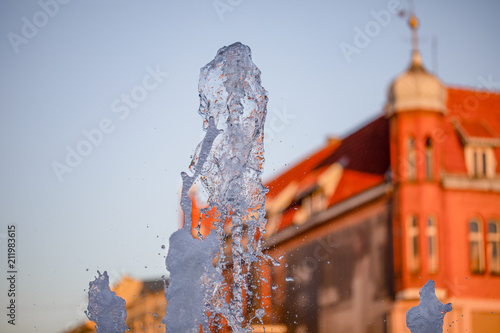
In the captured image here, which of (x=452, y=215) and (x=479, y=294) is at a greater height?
(x=452, y=215)

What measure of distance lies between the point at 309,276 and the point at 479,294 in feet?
26.8

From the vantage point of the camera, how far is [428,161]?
75.8ft

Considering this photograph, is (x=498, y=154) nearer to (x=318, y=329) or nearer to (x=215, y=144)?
(x=318, y=329)

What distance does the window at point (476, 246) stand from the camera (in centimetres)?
2208

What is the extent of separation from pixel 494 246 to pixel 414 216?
98.6 inches

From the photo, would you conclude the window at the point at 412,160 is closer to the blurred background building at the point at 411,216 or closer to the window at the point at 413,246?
the blurred background building at the point at 411,216

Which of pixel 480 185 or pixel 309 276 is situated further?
pixel 309 276

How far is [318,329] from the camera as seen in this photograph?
27.4 metres

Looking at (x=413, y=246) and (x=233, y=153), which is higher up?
(x=413, y=246)

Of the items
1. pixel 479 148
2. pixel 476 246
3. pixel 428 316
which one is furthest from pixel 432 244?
pixel 428 316

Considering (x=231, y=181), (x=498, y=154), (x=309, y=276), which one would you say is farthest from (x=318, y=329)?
(x=231, y=181)

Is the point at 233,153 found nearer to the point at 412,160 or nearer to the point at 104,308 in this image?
the point at 104,308

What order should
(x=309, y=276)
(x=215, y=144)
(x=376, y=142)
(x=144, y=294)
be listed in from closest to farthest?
(x=215, y=144) < (x=376, y=142) < (x=309, y=276) < (x=144, y=294)

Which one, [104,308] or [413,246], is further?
[413,246]
